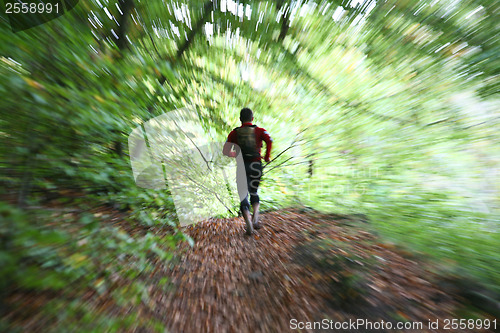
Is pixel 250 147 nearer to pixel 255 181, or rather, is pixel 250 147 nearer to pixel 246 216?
pixel 255 181

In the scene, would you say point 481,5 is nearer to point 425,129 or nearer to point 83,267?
point 425,129

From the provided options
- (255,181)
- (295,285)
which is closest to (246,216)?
(255,181)

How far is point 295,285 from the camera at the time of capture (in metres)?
2.07

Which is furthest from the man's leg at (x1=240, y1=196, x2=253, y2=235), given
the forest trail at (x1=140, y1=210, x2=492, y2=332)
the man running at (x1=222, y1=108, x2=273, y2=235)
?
the forest trail at (x1=140, y1=210, x2=492, y2=332)

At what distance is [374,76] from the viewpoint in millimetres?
3434

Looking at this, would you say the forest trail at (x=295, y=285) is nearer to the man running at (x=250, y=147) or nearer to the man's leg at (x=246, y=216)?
the man's leg at (x=246, y=216)

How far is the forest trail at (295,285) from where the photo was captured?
1.64 m

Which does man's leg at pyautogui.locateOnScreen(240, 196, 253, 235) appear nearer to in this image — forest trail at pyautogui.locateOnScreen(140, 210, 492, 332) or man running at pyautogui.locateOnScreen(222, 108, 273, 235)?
man running at pyautogui.locateOnScreen(222, 108, 273, 235)

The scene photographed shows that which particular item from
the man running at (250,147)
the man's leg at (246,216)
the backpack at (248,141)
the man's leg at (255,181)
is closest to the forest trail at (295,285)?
the man's leg at (246,216)

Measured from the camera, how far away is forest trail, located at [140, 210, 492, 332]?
1.64 meters

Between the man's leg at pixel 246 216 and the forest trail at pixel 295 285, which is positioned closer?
the forest trail at pixel 295 285

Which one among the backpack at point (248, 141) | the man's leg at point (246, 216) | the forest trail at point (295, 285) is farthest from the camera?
the backpack at point (248, 141)

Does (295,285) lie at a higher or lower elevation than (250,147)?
lower

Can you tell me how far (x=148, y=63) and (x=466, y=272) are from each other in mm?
3859
